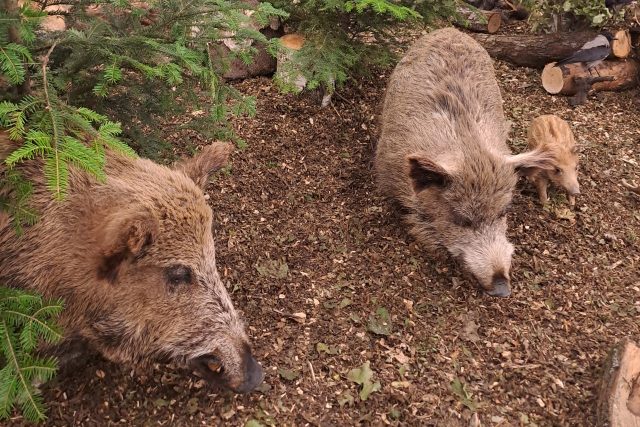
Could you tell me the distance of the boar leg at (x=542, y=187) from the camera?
Result: 508 cm

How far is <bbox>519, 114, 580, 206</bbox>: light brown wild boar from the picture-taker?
5.01 metres

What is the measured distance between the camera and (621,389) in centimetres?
343

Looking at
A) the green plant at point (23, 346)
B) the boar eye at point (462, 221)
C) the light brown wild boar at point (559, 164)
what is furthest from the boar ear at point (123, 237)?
the light brown wild boar at point (559, 164)

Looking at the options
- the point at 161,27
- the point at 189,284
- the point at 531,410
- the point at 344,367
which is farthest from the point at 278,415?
the point at 161,27

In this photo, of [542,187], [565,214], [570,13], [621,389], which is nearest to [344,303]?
[621,389]

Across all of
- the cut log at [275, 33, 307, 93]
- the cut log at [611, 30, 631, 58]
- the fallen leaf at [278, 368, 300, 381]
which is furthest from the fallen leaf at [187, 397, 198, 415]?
the cut log at [611, 30, 631, 58]

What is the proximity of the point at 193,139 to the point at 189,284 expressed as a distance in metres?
2.42

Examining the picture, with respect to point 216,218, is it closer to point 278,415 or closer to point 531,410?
Answer: point 278,415

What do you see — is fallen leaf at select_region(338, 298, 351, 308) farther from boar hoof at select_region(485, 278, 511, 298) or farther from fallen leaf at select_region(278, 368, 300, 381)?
boar hoof at select_region(485, 278, 511, 298)

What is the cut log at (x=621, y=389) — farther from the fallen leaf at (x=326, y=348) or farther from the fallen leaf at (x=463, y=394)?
the fallen leaf at (x=326, y=348)

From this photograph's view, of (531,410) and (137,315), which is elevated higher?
(137,315)

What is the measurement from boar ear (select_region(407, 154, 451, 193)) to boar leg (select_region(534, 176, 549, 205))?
1.11 m

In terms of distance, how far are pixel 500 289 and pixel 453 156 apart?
1116 millimetres

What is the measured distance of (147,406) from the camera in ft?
11.3
